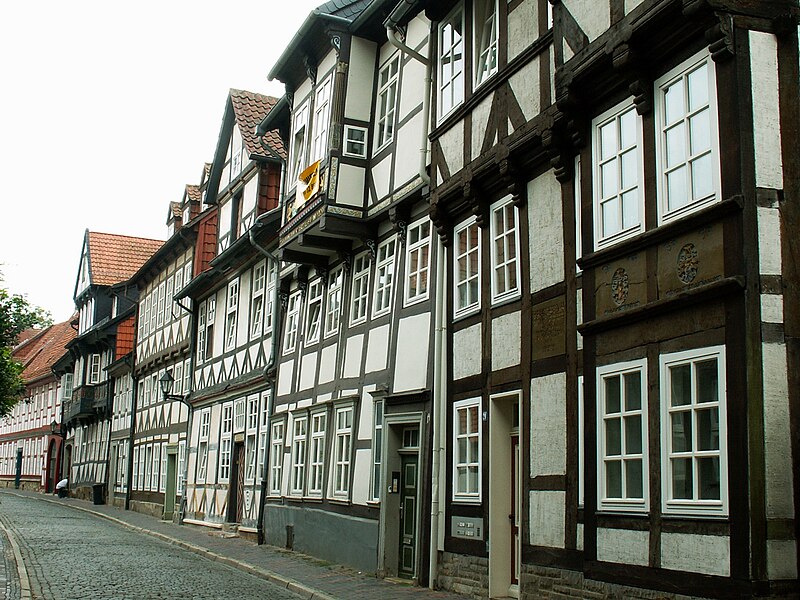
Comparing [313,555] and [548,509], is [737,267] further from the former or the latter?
[313,555]

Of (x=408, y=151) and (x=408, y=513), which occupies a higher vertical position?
(x=408, y=151)

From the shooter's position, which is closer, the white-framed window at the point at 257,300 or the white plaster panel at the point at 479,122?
the white plaster panel at the point at 479,122

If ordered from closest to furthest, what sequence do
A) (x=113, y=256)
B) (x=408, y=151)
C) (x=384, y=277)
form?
(x=408, y=151) → (x=384, y=277) → (x=113, y=256)

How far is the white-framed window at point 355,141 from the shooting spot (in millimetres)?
19859

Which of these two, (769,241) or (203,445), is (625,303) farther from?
(203,445)

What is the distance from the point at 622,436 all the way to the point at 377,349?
8.90 metres

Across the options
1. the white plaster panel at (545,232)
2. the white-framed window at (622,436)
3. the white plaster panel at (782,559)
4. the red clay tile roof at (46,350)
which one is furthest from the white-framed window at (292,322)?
the red clay tile roof at (46,350)

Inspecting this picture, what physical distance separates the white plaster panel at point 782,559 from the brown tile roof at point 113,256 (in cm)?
4850

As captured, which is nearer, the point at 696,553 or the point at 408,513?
the point at 696,553

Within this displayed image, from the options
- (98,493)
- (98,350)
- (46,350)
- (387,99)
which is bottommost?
(98,493)

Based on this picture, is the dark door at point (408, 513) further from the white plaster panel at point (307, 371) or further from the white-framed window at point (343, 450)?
the white plaster panel at point (307, 371)

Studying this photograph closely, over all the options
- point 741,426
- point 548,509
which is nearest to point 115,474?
point 548,509

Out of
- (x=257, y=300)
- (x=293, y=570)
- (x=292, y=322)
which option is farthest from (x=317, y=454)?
(x=257, y=300)

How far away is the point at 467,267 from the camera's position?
15.0 metres
